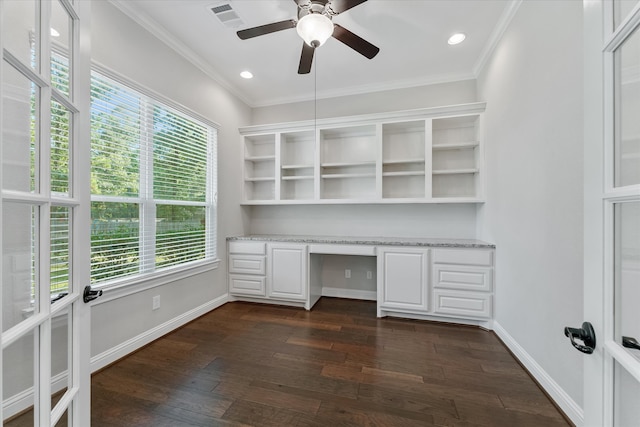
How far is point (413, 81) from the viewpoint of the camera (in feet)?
11.2

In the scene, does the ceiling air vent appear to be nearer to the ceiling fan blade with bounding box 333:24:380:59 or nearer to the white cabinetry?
the ceiling fan blade with bounding box 333:24:380:59

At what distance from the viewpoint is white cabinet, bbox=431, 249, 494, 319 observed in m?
2.68

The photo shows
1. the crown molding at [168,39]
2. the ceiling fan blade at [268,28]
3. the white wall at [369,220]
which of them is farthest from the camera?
the white wall at [369,220]

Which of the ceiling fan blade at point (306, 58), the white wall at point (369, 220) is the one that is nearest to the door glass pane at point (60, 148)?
the ceiling fan blade at point (306, 58)

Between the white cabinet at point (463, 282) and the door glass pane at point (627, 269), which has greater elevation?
the door glass pane at point (627, 269)

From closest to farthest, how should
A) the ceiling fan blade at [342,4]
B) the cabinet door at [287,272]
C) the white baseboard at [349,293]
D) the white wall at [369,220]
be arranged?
the ceiling fan blade at [342,4] → the cabinet door at [287,272] → the white wall at [369,220] → the white baseboard at [349,293]

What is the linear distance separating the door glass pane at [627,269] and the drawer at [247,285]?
10.6ft

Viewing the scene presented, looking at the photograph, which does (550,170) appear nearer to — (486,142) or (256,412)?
(486,142)

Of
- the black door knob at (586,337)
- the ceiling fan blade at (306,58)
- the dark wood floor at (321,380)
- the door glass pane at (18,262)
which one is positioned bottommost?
the dark wood floor at (321,380)

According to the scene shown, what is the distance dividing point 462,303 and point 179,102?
3.76 metres

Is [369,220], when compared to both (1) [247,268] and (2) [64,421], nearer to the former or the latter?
(1) [247,268]

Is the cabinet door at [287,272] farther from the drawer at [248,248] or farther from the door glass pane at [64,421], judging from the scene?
the door glass pane at [64,421]

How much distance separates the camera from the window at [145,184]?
6.61 ft

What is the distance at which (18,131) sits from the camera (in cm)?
72
